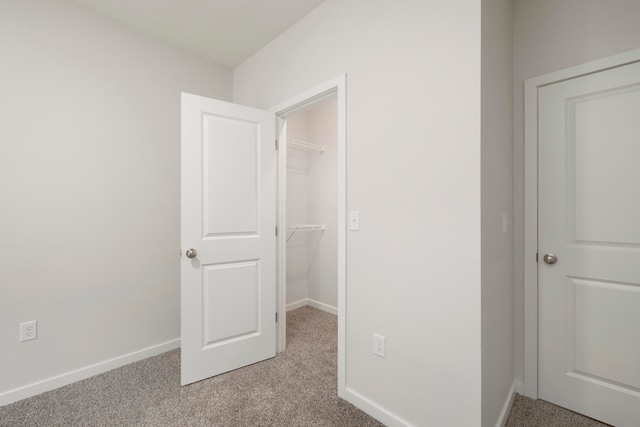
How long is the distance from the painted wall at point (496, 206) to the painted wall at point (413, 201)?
0.28 feet

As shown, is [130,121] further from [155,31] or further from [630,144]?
[630,144]

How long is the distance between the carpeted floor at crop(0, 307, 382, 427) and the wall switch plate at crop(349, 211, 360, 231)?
1071 millimetres

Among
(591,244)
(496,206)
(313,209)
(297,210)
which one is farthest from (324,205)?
(591,244)

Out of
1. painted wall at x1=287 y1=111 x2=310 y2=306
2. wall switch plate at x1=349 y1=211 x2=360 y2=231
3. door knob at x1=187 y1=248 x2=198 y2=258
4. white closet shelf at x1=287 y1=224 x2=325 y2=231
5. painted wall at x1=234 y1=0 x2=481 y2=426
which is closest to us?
painted wall at x1=234 y1=0 x2=481 y2=426

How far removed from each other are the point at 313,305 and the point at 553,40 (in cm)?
320

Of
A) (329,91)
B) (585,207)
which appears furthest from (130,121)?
(585,207)

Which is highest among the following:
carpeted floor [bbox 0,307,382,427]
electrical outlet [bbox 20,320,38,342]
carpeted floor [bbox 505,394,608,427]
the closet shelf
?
the closet shelf

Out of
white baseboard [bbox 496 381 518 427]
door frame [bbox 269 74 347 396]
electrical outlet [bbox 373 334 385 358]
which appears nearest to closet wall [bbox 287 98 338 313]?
door frame [bbox 269 74 347 396]

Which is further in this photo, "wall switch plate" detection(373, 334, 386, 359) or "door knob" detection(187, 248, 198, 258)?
"door knob" detection(187, 248, 198, 258)

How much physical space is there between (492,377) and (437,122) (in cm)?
127

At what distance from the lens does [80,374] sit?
200 cm

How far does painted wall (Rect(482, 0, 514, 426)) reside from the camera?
130 cm

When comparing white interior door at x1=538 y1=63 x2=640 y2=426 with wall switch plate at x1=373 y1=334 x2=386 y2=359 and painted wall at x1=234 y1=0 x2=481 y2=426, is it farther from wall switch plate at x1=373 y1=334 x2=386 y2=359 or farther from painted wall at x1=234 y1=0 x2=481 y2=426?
wall switch plate at x1=373 y1=334 x2=386 y2=359

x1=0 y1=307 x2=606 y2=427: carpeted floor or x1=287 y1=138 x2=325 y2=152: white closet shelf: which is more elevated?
x1=287 y1=138 x2=325 y2=152: white closet shelf
